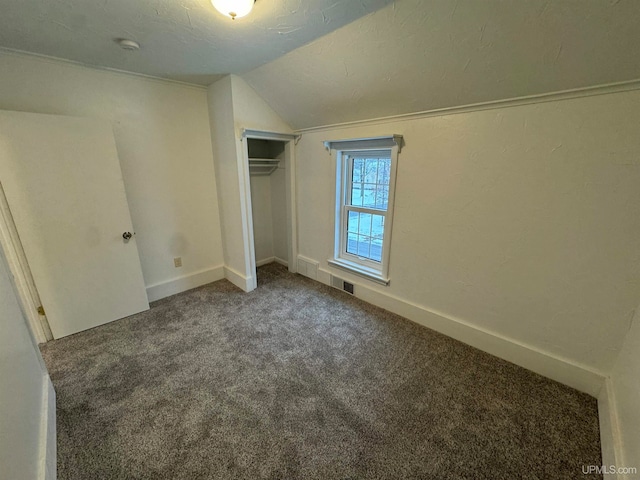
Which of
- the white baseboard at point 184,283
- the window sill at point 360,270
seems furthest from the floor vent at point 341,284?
the white baseboard at point 184,283

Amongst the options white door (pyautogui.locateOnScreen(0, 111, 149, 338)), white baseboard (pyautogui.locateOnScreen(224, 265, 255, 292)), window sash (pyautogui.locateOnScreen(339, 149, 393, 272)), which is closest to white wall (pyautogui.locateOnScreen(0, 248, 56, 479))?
white door (pyautogui.locateOnScreen(0, 111, 149, 338))

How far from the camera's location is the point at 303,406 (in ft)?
5.27

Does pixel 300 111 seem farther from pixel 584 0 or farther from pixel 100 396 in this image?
pixel 100 396

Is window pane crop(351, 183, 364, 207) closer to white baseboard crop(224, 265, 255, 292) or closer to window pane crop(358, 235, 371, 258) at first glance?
window pane crop(358, 235, 371, 258)

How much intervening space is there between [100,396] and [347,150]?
9.38 ft

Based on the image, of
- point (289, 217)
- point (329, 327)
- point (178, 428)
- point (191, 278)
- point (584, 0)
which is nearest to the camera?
point (584, 0)

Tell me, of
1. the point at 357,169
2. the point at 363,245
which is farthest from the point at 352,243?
the point at 357,169

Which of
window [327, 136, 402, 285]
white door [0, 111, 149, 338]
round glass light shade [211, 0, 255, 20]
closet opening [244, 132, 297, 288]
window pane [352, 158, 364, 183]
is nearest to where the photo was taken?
round glass light shade [211, 0, 255, 20]

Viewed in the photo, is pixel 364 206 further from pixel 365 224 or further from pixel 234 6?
pixel 234 6

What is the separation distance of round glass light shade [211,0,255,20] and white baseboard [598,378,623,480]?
2903mm

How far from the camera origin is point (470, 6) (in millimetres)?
1277

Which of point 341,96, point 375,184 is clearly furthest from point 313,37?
point 375,184

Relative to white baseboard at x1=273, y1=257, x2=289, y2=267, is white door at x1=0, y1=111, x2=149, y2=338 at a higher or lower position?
higher

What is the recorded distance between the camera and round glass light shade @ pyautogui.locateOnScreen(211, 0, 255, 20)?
128 centimetres
